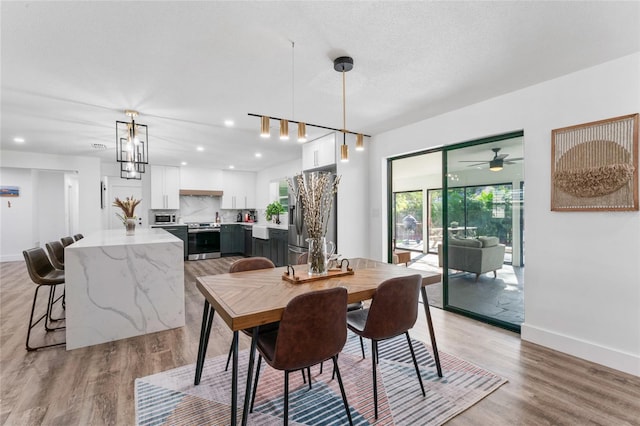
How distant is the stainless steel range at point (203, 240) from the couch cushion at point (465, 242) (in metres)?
5.94

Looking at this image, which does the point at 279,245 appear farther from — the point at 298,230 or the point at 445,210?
the point at 445,210

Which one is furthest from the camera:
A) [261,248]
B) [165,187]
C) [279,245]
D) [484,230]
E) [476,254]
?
[165,187]

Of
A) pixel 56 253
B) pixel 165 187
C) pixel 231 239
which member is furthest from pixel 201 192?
pixel 56 253

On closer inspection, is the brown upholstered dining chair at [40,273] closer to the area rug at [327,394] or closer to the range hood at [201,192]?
the area rug at [327,394]

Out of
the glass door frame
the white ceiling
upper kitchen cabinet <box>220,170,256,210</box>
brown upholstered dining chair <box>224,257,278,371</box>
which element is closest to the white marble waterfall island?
brown upholstered dining chair <box>224,257,278,371</box>

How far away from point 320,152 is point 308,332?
3.67 metres

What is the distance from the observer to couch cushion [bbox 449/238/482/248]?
3.57 m

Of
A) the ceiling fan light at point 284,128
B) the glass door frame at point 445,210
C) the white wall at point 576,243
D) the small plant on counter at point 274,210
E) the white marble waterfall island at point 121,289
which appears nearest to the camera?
the white wall at point 576,243

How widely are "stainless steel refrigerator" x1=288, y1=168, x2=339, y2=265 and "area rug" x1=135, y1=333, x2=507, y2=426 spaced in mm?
2380

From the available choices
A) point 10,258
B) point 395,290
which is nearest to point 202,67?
point 395,290

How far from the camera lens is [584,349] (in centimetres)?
254

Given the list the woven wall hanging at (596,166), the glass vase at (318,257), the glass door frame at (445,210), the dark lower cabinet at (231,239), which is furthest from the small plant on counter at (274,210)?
the woven wall hanging at (596,166)

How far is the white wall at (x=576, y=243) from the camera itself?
7.71ft

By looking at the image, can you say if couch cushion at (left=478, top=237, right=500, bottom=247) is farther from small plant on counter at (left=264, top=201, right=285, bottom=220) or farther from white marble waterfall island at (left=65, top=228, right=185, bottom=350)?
small plant on counter at (left=264, top=201, right=285, bottom=220)
